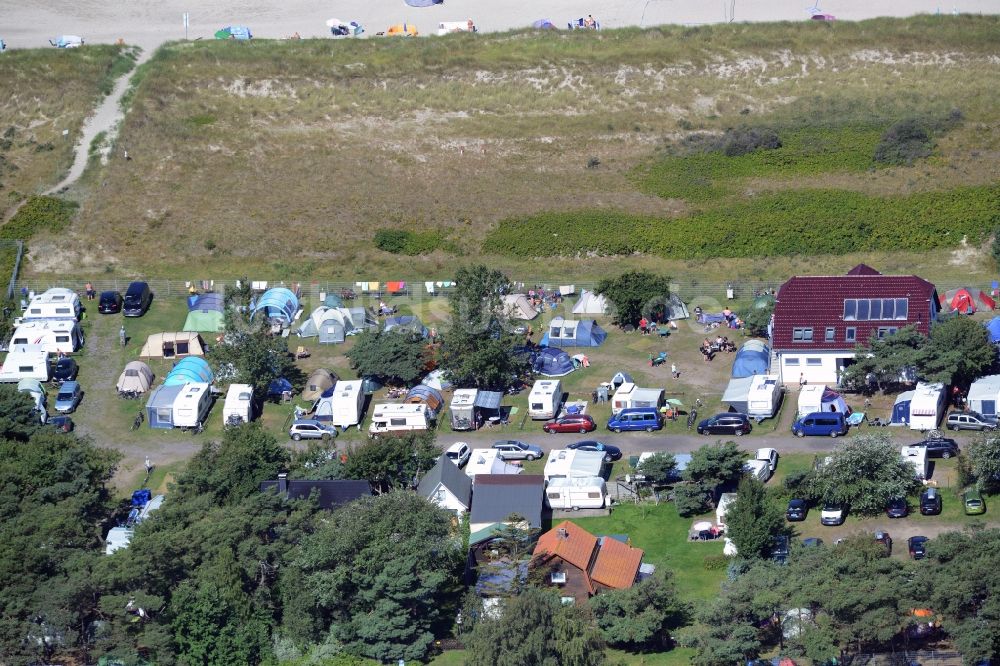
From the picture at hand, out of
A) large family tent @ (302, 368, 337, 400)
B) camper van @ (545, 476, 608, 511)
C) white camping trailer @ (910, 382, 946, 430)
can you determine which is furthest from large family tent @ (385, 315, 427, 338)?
white camping trailer @ (910, 382, 946, 430)

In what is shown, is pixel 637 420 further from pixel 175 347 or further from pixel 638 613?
pixel 175 347

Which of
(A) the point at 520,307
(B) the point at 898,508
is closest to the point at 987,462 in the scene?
(B) the point at 898,508

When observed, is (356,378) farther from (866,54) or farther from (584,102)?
(866,54)

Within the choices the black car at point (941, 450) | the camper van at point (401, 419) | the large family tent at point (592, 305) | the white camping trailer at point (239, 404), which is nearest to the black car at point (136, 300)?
the white camping trailer at point (239, 404)

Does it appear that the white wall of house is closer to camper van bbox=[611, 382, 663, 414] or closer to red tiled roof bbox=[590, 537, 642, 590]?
camper van bbox=[611, 382, 663, 414]

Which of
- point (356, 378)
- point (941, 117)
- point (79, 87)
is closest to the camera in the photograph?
point (356, 378)

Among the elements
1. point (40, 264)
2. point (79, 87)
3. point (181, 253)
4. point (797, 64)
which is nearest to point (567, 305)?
point (181, 253)
